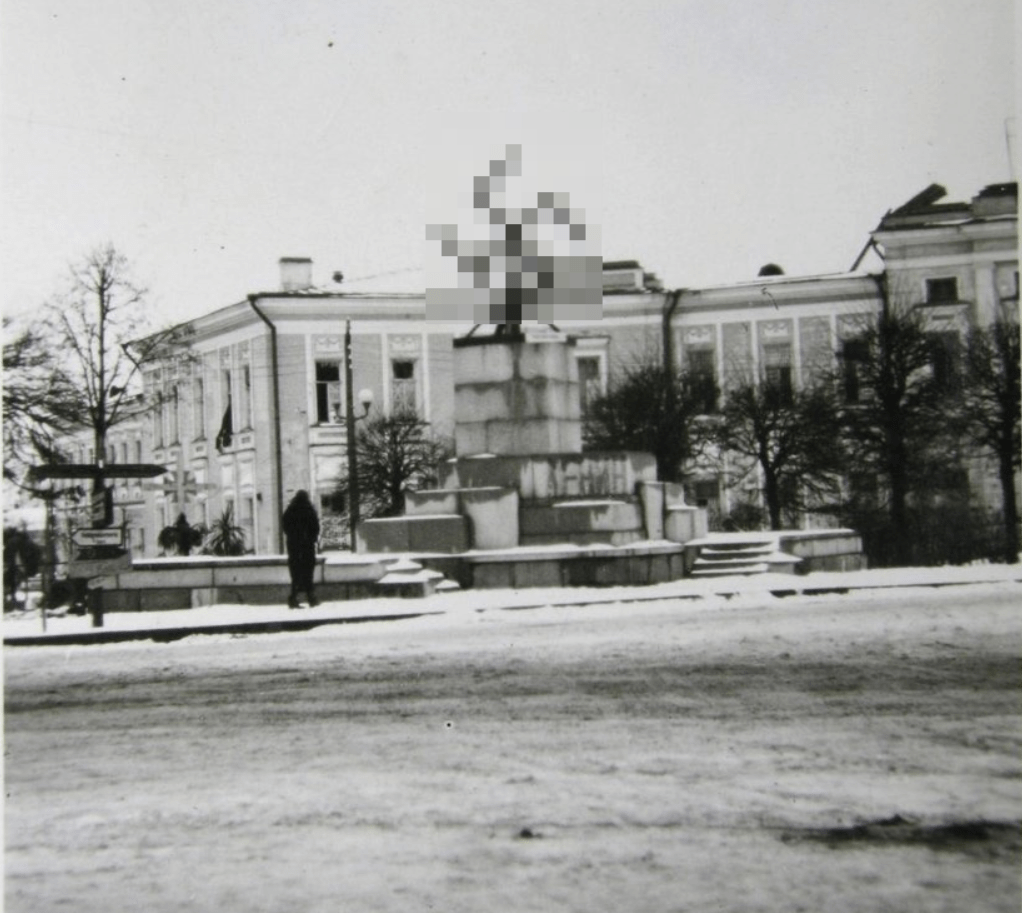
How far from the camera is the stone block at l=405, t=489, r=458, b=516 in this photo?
2008cm

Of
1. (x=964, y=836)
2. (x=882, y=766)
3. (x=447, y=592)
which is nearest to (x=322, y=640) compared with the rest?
(x=447, y=592)

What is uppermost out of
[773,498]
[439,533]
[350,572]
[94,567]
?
[773,498]

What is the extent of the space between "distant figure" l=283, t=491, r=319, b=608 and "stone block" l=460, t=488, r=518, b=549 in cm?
257

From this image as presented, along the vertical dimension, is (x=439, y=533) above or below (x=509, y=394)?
below

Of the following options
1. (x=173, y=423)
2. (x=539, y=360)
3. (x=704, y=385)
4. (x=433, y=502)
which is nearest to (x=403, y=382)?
(x=173, y=423)

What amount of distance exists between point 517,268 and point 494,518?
3663 mm

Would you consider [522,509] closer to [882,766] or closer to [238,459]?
[882,766]

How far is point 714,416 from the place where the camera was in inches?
1470

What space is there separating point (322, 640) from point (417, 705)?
5.00 m

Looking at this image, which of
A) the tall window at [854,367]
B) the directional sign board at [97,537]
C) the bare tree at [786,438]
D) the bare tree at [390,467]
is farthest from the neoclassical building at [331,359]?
the directional sign board at [97,537]

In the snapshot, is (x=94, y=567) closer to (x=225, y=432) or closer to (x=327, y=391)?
(x=225, y=432)

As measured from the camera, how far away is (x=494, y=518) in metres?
19.8

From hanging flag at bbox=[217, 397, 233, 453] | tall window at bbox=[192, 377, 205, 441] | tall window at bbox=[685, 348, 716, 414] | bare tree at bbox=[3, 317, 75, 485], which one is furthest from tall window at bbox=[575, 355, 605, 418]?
bare tree at bbox=[3, 317, 75, 485]

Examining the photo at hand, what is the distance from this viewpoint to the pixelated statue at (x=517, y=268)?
16.3 meters
